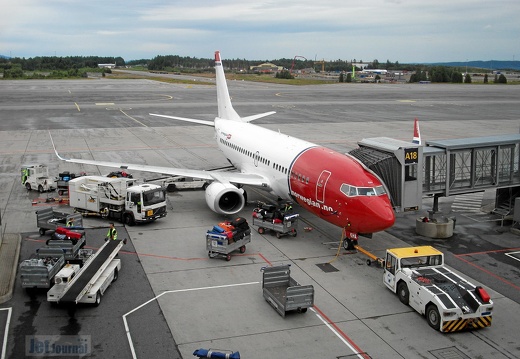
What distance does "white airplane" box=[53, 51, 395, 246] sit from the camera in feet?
88.3

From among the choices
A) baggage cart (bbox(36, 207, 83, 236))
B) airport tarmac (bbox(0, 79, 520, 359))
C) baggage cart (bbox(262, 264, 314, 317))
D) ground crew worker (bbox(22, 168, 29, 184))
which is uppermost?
ground crew worker (bbox(22, 168, 29, 184))

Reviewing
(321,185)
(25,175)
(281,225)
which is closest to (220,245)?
(281,225)

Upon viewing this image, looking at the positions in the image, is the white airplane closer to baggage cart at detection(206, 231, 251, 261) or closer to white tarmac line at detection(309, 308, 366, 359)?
baggage cart at detection(206, 231, 251, 261)

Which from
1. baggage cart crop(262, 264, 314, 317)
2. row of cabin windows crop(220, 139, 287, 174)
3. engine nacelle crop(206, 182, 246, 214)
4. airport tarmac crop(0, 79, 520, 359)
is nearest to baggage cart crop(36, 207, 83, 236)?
airport tarmac crop(0, 79, 520, 359)

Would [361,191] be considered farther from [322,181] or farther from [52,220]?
[52,220]

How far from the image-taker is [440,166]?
104 feet

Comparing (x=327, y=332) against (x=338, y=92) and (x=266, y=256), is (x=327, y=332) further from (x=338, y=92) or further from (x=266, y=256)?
(x=338, y=92)

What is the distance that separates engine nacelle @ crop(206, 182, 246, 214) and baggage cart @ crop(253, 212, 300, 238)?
2.55 meters

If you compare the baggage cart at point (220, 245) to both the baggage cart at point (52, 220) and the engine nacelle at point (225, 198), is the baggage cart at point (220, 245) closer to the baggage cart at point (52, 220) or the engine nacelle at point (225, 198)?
the engine nacelle at point (225, 198)

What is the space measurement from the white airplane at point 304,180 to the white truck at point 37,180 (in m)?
6.35

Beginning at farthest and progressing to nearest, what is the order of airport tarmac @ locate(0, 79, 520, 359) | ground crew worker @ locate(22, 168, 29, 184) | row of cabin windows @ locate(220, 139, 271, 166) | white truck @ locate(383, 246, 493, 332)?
ground crew worker @ locate(22, 168, 29, 184)
row of cabin windows @ locate(220, 139, 271, 166)
white truck @ locate(383, 246, 493, 332)
airport tarmac @ locate(0, 79, 520, 359)

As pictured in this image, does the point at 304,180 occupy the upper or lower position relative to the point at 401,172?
lower

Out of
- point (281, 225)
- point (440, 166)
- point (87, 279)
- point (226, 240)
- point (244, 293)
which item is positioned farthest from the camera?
point (440, 166)

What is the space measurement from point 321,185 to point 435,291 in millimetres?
9642
